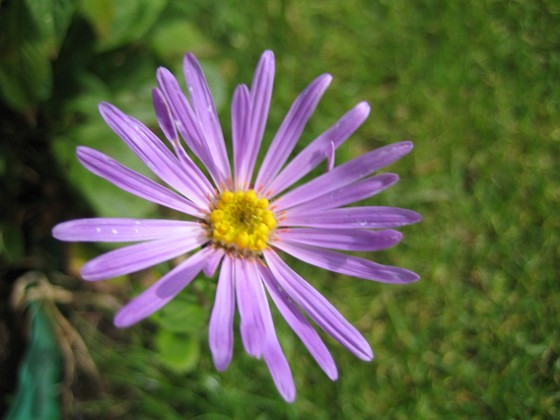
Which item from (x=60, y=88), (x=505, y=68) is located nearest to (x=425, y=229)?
(x=505, y=68)

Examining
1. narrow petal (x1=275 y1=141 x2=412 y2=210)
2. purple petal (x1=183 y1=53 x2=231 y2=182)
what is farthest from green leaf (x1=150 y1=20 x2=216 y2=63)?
narrow petal (x1=275 y1=141 x2=412 y2=210)

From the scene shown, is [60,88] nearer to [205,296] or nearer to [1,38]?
[1,38]

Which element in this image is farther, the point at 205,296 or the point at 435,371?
the point at 435,371

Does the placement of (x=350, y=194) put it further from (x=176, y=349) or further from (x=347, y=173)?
(x=176, y=349)

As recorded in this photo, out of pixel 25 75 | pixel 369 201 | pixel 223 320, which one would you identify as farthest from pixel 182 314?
pixel 369 201

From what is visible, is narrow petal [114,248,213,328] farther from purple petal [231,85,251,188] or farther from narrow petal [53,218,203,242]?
purple petal [231,85,251,188]

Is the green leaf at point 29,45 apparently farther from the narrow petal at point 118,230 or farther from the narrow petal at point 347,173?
the narrow petal at point 347,173
